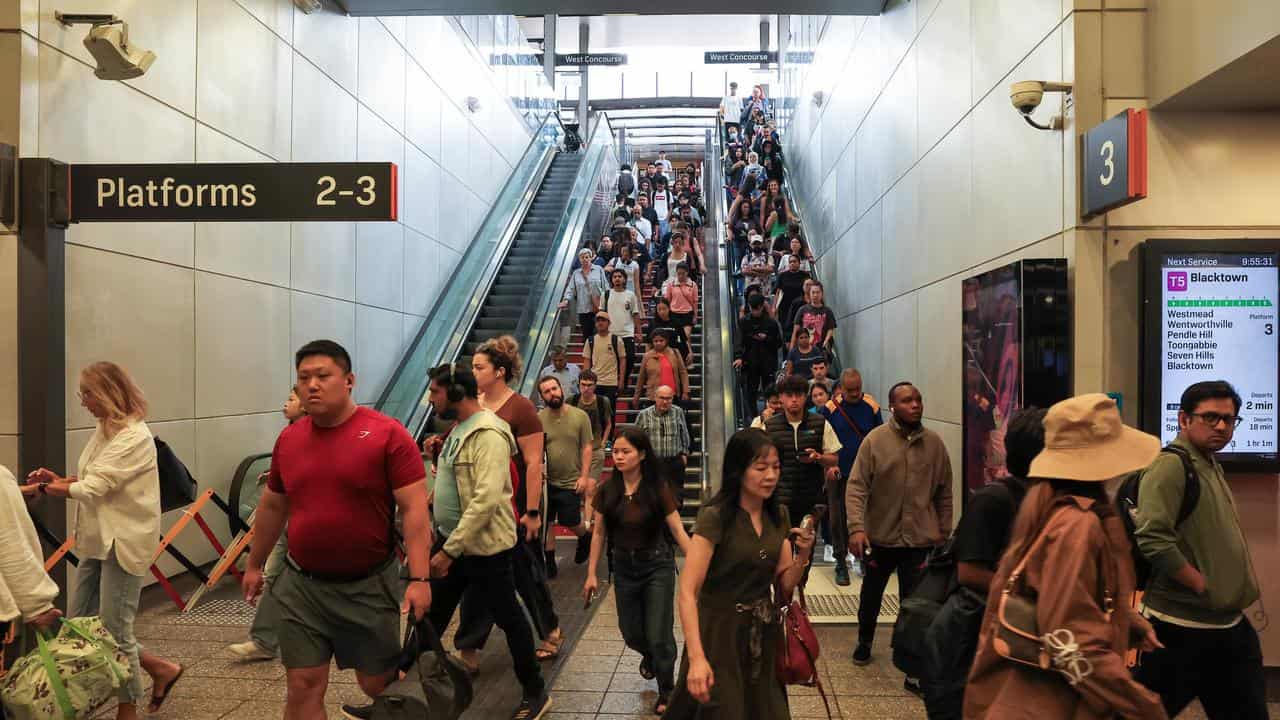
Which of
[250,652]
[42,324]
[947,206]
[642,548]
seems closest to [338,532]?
[642,548]

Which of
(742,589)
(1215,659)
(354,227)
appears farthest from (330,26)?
(1215,659)

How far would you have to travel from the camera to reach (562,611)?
284 inches

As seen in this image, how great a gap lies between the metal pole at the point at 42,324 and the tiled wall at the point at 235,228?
0.25 meters

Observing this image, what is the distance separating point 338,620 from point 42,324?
3492 mm

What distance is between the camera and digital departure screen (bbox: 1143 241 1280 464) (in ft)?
17.4

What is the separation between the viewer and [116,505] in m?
4.40

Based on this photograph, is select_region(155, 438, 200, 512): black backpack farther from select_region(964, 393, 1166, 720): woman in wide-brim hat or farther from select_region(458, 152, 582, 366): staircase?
select_region(458, 152, 582, 366): staircase

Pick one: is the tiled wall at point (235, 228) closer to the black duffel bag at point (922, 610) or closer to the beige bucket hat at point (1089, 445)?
the black duffel bag at point (922, 610)

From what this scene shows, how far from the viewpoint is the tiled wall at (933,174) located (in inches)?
247

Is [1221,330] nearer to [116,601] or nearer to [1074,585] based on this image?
[1074,585]

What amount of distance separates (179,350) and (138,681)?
404 centimetres

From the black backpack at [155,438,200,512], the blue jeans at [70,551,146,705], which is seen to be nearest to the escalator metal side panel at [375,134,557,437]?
the black backpack at [155,438,200,512]

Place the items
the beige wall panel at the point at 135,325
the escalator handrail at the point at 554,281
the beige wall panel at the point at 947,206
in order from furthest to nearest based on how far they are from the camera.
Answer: the escalator handrail at the point at 554,281 → the beige wall panel at the point at 947,206 → the beige wall panel at the point at 135,325

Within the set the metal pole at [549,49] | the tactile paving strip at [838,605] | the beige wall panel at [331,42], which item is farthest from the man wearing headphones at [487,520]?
the metal pole at [549,49]
